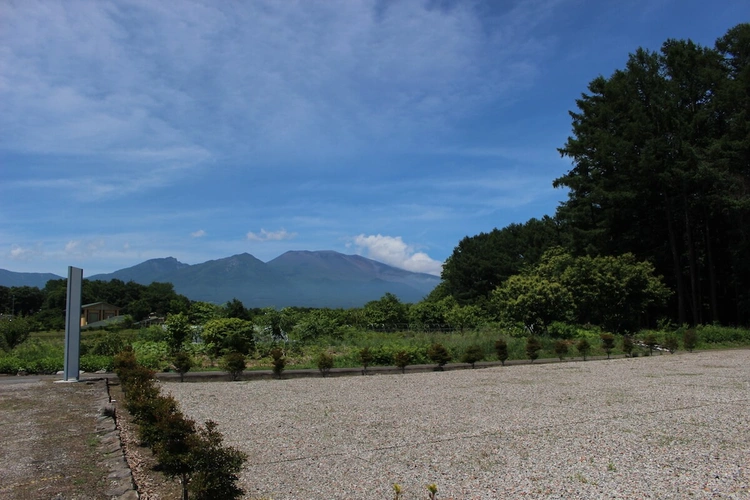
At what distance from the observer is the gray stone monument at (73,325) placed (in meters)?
10.4

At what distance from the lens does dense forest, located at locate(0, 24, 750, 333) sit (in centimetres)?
2206

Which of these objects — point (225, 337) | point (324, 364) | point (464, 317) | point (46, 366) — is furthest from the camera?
point (464, 317)

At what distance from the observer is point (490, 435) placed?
6117 mm

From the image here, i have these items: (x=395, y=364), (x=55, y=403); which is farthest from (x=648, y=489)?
(x=395, y=364)

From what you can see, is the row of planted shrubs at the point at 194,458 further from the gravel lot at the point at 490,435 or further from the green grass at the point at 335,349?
the green grass at the point at 335,349

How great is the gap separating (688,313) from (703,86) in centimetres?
1262

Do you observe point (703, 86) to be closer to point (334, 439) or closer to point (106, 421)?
point (334, 439)

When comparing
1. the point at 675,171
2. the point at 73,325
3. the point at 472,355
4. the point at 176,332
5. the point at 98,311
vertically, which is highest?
the point at 675,171

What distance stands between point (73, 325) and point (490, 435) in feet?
28.7

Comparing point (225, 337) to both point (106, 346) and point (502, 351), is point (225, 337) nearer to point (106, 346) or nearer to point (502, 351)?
point (106, 346)

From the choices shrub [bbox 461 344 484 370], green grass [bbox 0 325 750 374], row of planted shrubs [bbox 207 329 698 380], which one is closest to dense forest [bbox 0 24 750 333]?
green grass [bbox 0 325 750 374]

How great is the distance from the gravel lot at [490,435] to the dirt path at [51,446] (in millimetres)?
1318

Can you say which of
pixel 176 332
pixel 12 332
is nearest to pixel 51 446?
pixel 176 332

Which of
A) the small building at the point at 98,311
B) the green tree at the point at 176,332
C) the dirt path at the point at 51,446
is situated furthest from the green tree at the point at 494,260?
the small building at the point at 98,311
